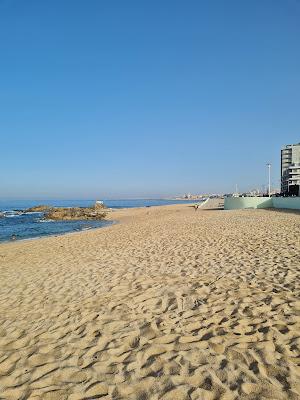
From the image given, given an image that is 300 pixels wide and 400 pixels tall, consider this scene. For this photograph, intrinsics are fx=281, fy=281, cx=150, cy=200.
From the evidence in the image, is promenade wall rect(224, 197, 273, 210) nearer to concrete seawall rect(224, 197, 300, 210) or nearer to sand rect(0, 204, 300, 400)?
concrete seawall rect(224, 197, 300, 210)

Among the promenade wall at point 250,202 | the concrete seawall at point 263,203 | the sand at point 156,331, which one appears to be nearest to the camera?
the sand at point 156,331

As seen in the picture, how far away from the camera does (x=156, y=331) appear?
4.12 m

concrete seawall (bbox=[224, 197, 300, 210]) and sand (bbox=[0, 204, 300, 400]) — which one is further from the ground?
concrete seawall (bbox=[224, 197, 300, 210])

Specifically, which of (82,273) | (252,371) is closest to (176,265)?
(82,273)

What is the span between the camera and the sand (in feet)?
9.98

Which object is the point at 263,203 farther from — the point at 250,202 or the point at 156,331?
the point at 156,331

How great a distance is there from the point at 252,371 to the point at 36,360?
2.68 meters

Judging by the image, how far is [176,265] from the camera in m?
7.75

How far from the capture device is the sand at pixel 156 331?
3043 millimetres

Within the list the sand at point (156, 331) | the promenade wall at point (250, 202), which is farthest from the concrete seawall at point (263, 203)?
the sand at point (156, 331)

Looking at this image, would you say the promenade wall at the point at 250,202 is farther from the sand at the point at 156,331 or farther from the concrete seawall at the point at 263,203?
the sand at the point at 156,331

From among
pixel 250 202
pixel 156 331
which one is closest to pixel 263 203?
pixel 250 202

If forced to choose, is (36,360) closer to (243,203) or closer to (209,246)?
(209,246)

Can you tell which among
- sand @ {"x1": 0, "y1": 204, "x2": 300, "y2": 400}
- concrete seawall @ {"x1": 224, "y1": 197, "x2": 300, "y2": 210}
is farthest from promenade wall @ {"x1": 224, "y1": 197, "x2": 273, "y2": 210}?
sand @ {"x1": 0, "y1": 204, "x2": 300, "y2": 400}
